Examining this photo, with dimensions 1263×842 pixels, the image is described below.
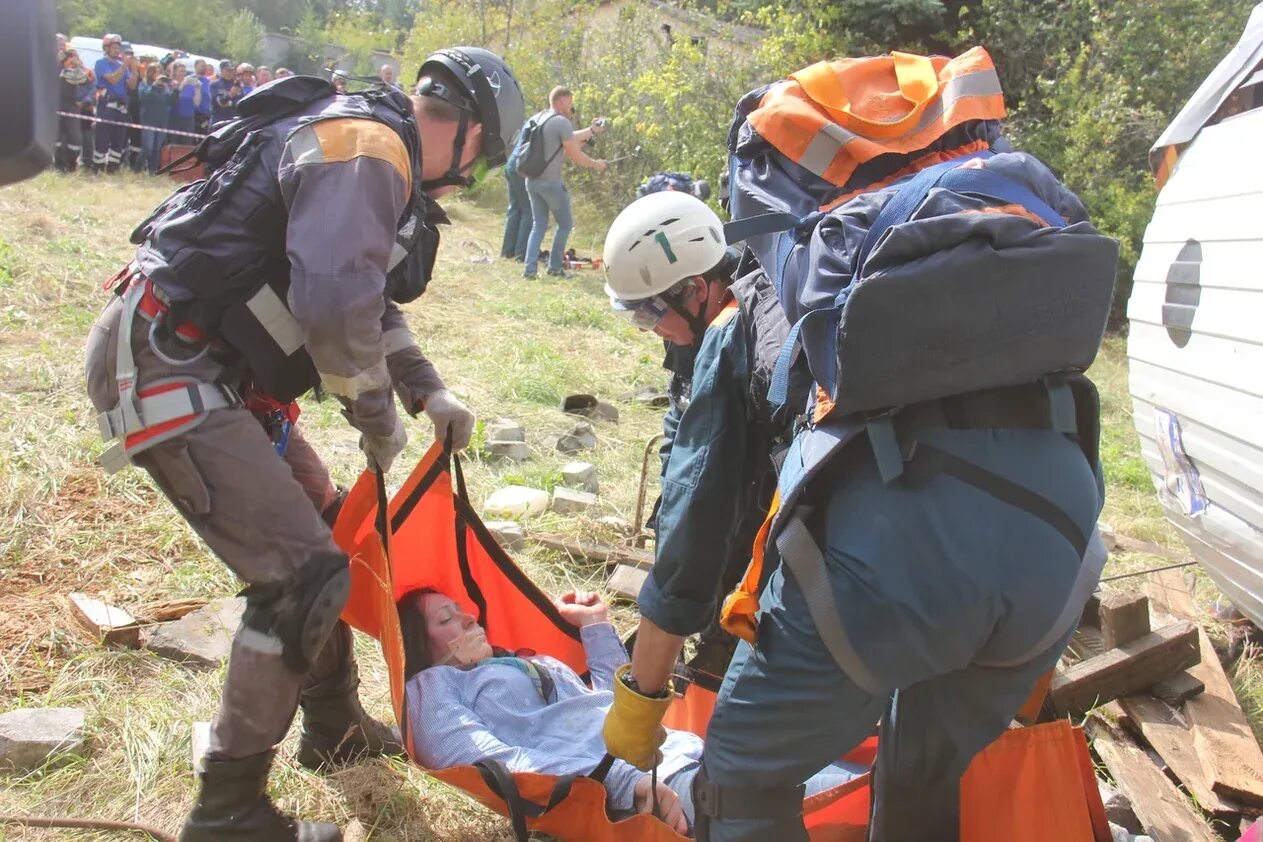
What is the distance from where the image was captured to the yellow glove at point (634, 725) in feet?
7.29

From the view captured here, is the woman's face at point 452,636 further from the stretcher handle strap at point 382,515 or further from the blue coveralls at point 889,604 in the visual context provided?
the blue coveralls at point 889,604

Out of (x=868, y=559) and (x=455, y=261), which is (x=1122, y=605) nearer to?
(x=868, y=559)

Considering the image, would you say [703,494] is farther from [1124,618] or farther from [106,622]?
[106,622]

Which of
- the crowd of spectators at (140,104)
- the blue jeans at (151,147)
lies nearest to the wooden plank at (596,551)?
the crowd of spectators at (140,104)

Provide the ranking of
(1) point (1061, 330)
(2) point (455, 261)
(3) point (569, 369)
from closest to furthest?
(1) point (1061, 330) < (3) point (569, 369) < (2) point (455, 261)

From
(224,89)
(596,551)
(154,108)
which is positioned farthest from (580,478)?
(224,89)

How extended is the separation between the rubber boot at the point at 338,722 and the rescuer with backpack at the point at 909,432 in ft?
4.81

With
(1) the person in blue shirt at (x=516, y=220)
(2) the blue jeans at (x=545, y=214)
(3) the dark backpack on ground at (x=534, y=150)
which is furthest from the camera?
(1) the person in blue shirt at (x=516, y=220)

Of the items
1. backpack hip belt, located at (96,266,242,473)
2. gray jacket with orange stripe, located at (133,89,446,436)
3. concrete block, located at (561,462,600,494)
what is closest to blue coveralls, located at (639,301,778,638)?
gray jacket with orange stripe, located at (133,89,446,436)

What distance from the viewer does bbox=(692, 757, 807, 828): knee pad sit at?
1.92 metres

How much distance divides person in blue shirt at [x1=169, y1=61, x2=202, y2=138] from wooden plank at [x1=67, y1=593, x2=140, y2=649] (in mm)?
15162

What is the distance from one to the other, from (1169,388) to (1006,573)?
1782 mm

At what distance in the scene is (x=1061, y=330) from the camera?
65.2 inches

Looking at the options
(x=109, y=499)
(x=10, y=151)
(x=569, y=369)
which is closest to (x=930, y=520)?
(x=10, y=151)
